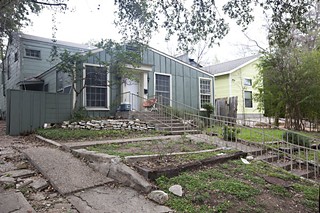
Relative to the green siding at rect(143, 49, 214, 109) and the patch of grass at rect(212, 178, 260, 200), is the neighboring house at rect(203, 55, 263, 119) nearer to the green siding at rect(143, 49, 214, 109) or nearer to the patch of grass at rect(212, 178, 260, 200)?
the green siding at rect(143, 49, 214, 109)

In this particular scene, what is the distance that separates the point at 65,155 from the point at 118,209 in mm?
2569

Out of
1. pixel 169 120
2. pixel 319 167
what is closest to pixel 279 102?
pixel 169 120

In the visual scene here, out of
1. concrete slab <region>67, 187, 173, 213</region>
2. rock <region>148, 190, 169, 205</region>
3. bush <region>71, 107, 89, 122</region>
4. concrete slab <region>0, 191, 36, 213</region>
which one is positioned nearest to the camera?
concrete slab <region>0, 191, 36, 213</region>

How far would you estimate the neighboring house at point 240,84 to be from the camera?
15602 mm

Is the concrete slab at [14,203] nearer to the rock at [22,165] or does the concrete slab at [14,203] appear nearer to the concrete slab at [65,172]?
the concrete slab at [65,172]

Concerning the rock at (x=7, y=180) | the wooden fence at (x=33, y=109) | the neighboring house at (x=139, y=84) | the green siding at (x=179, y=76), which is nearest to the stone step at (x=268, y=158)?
the rock at (x=7, y=180)

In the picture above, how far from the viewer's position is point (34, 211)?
2531 mm

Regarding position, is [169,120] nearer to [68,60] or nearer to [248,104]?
[68,60]

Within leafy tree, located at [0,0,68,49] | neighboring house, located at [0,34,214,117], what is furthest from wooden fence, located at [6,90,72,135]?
leafy tree, located at [0,0,68,49]

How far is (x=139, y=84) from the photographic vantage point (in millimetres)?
10727

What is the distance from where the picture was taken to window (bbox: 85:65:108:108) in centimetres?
910

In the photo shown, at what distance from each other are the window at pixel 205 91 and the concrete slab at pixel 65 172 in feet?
30.2

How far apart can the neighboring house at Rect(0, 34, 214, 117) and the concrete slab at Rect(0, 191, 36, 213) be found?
6.14 m

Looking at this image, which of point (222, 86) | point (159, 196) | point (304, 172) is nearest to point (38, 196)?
point (159, 196)
